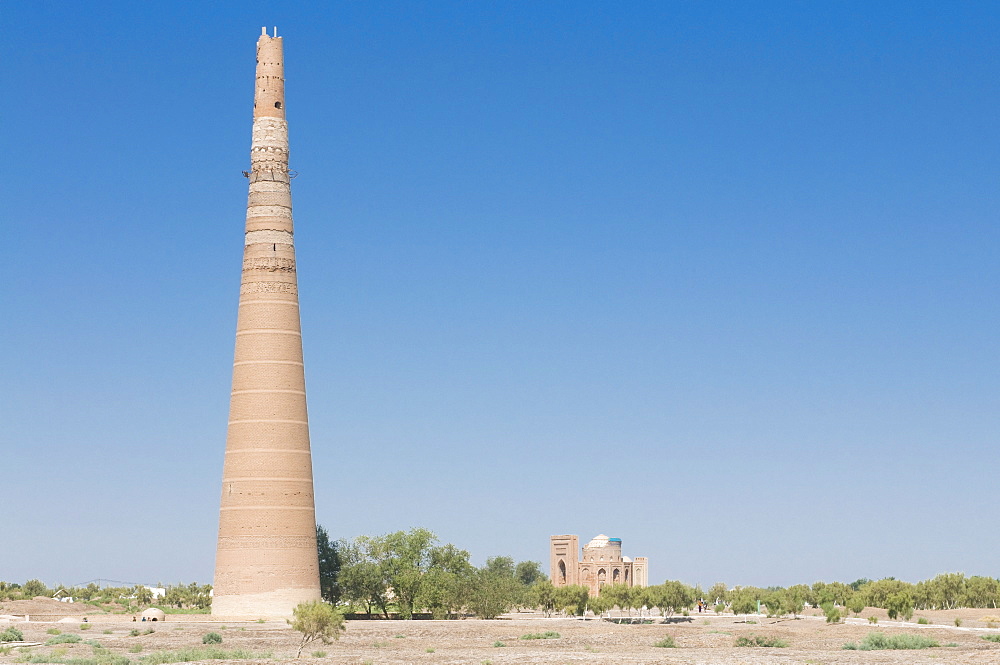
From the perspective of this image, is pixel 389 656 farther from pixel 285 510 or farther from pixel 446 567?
pixel 446 567

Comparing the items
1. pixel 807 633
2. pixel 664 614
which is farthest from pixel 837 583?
pixel 807 633

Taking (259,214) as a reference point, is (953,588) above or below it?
below

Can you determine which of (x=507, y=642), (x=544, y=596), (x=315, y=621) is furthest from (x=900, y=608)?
(x=315, y=621)

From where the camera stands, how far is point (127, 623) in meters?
58.0

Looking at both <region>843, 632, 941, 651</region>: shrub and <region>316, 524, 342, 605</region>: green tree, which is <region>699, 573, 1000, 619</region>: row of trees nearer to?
<region>316, 524, 342, 605</region>: green tree

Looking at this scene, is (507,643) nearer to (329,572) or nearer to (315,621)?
(315,621)

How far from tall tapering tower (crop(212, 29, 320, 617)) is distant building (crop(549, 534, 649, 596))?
2231 inches

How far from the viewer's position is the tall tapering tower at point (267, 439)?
57625mm

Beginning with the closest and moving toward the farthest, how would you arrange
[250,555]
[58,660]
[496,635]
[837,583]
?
[58,660] → [496,635] → [250,555] → [837,583]

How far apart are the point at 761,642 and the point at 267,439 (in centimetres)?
2282

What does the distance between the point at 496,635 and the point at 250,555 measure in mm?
12525

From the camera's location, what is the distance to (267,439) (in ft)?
191

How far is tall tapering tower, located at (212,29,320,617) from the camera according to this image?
189 feet

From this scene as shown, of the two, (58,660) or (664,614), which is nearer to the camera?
(58,660)
